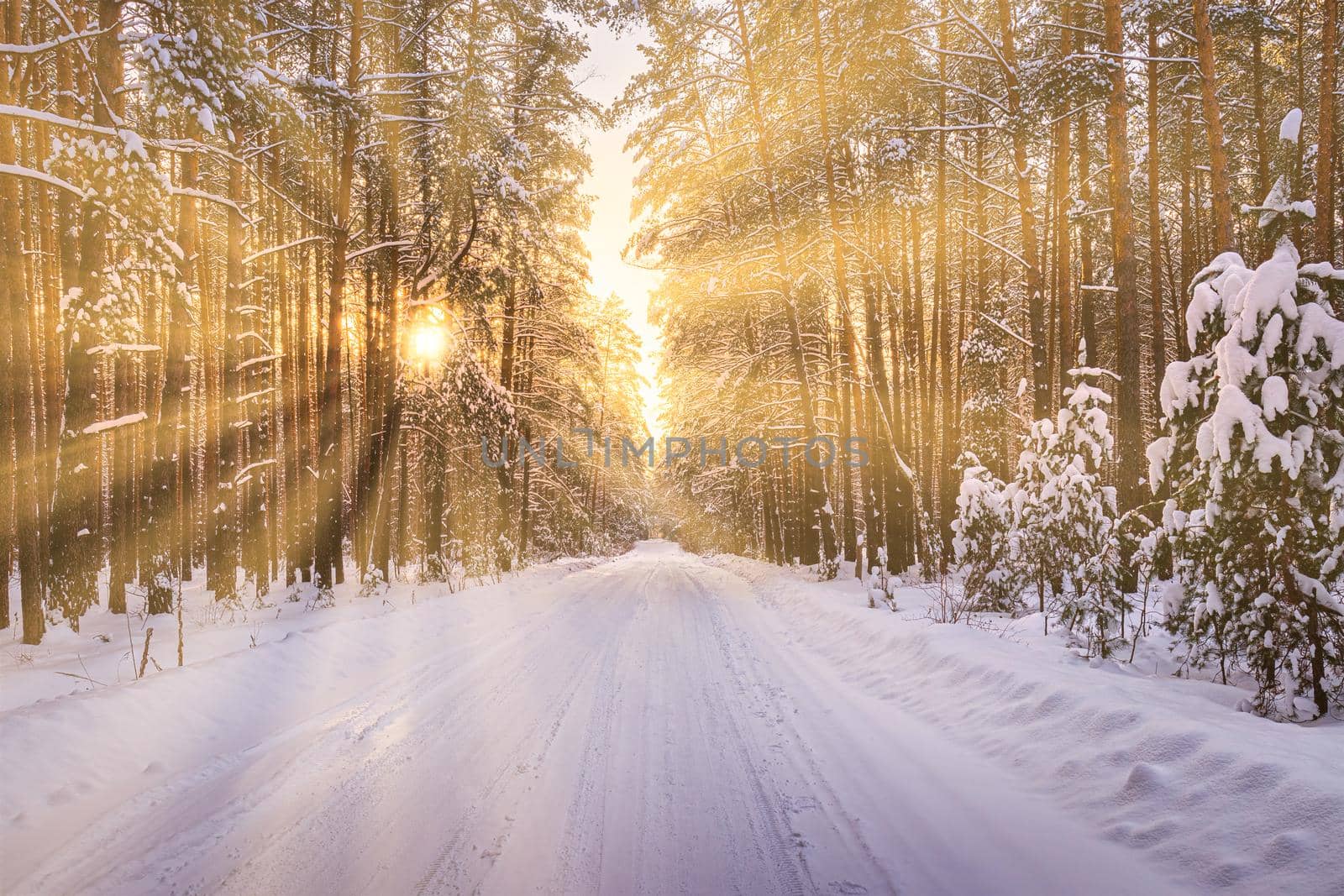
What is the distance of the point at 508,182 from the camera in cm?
1139

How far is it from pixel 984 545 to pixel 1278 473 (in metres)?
5.34

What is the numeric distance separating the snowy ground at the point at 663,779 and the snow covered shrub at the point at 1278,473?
637 millimetres

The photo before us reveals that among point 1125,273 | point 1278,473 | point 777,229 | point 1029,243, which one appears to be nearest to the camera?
point 1278,473

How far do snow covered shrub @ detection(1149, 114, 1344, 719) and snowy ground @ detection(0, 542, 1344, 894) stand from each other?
637 millimetres

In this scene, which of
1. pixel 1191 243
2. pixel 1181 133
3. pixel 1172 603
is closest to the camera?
pixel 1172 603

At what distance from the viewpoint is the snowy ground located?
2771 mm

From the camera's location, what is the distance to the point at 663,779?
3764 millimetres

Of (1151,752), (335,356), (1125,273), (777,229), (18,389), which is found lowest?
(1151,752)

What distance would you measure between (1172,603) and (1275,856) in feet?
9.82

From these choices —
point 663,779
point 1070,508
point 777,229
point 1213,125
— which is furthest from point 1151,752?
point 777,229

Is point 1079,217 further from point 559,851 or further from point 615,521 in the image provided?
point 615,521

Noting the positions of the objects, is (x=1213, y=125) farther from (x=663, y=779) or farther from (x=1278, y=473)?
(x=663, y=779)

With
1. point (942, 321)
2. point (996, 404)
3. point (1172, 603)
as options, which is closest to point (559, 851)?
point (1172, 603)

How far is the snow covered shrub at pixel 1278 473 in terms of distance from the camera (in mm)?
3807
